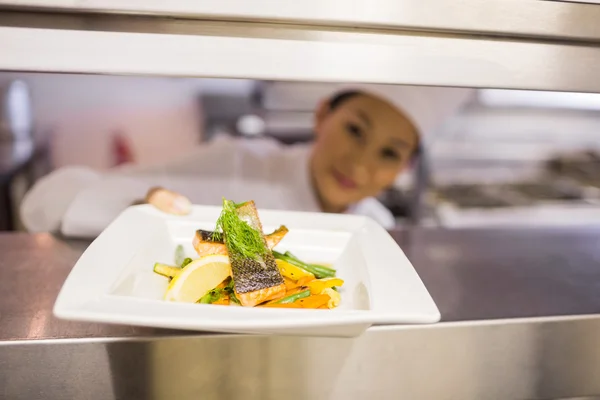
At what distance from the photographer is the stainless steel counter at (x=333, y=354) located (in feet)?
1.80

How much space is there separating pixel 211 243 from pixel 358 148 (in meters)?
1.37

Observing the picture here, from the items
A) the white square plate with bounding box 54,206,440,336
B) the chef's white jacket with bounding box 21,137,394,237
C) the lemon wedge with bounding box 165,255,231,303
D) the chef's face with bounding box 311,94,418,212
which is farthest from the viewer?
the chef's face with bounding box 311,94,418,212

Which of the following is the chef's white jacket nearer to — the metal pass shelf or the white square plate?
the white square plate

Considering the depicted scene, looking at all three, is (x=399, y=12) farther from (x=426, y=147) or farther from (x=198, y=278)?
(x=426, y=147)

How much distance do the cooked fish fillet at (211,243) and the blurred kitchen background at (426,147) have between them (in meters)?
2.14

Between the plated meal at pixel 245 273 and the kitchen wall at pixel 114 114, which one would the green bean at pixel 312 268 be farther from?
the kitchen wall at pixel 114 114

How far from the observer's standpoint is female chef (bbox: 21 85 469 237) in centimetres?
163

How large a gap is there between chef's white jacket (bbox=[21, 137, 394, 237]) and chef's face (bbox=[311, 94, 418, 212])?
14cm

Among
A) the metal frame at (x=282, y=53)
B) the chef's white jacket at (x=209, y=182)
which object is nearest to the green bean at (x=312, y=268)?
the metal frame at (x=282, y=53)

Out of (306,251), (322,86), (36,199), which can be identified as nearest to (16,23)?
(306,251)

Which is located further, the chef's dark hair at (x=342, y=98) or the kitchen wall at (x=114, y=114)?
the kitchen wall at (x=114, y=114)

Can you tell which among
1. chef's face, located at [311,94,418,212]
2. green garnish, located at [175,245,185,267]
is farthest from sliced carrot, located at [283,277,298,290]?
chef's face, located at [311,94,418,212]

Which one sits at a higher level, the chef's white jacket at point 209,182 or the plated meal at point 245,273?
the plated meal at point 245,273

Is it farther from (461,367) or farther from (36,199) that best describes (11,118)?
(461,367)
